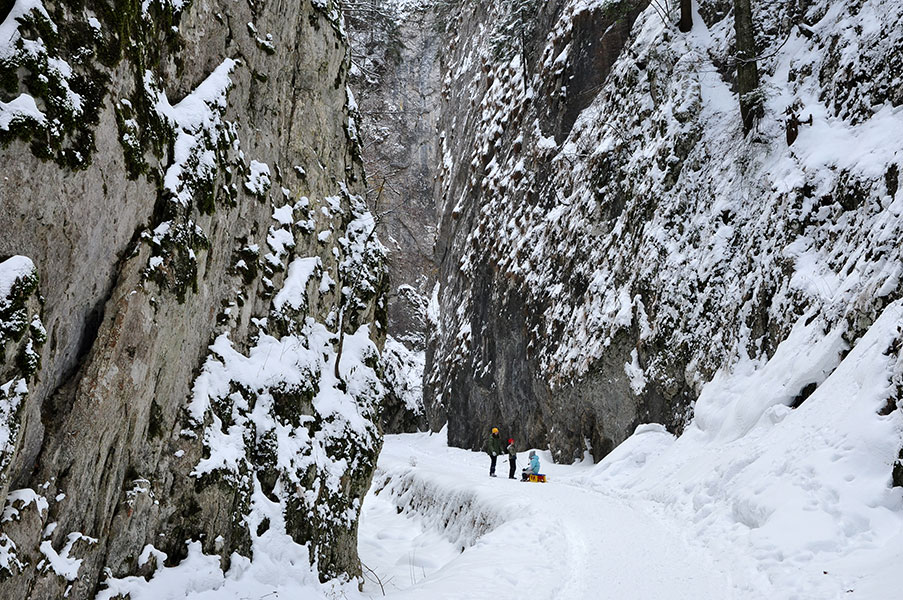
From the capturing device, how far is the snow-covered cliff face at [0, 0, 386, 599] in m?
5.38

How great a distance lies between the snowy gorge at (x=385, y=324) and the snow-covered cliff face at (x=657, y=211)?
0.10m

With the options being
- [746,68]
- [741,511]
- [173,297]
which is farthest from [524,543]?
[746,68]

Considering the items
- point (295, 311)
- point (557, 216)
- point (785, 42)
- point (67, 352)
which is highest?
point (785, 42)

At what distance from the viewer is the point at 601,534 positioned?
8750mm

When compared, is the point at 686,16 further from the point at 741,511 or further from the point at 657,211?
the point at 741,511

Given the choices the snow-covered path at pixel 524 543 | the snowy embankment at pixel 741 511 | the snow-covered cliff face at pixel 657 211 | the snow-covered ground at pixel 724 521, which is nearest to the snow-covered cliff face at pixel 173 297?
the snow-covered ground at pixel 724 521

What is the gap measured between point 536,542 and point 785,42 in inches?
554

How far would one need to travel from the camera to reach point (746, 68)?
15492 millimetres

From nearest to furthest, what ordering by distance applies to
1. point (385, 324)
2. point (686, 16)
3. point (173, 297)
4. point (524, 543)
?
point (173, 297), point (524, 543), point (385, 324), point (686, 16)

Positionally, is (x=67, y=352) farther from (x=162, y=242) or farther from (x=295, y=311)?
(x=295, y=311)

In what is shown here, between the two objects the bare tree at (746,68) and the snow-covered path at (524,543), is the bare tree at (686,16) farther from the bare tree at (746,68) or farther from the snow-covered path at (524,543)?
the snow-covered path at (524,543)

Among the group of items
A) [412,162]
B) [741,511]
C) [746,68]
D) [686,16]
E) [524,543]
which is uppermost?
[412,162]

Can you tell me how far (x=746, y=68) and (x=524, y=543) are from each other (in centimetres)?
1326

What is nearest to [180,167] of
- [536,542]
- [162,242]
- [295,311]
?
[162,242]
